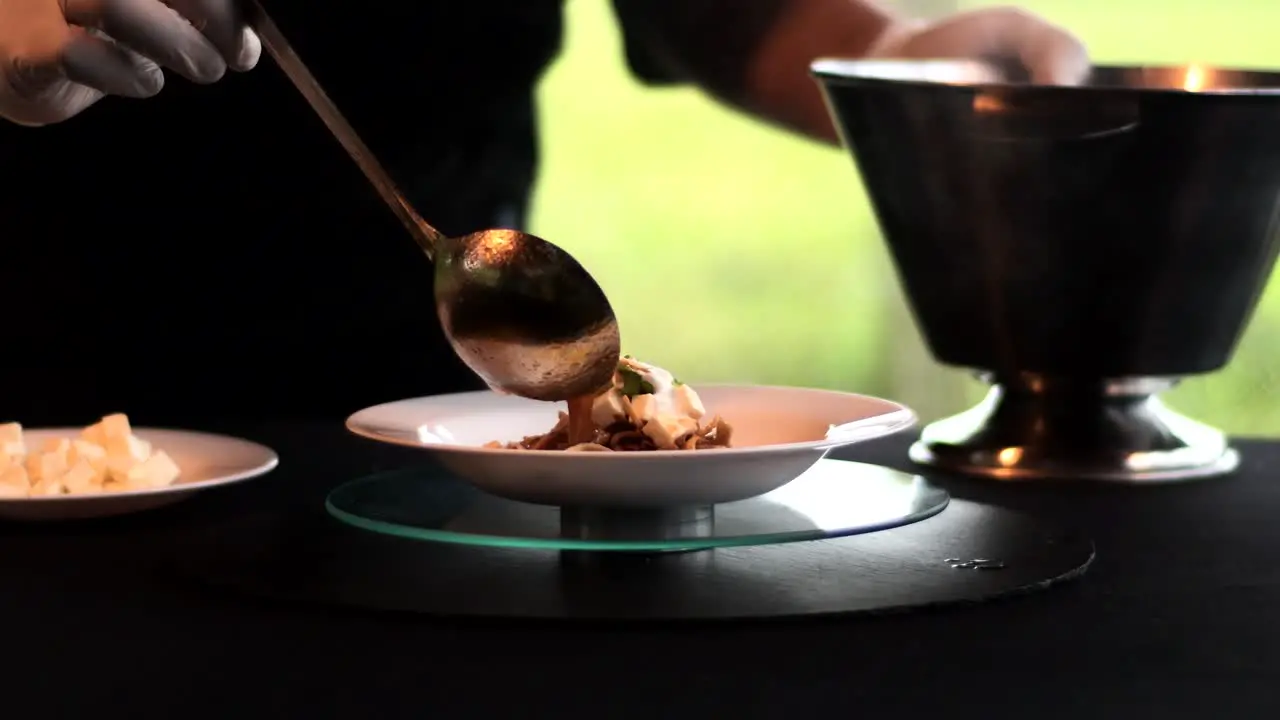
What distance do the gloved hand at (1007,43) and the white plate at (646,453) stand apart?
0.40m

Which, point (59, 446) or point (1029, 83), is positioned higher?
point (1029, 83)

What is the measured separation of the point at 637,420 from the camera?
0.77 m

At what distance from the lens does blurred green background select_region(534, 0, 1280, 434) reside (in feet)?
12.5

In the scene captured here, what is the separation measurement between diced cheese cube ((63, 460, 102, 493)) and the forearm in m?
0.75

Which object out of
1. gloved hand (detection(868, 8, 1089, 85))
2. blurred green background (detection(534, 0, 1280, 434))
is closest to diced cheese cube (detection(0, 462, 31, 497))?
gloved hand (detection(868, 8, 1089, 85))

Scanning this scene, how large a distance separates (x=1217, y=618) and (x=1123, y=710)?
0.45ft

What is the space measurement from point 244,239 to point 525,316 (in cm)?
63

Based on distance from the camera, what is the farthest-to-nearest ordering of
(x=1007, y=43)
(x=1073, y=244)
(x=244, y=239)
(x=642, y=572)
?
(x=244, y=239) < (x=1007, y=43) < (x=1073, y=244) < (x=642, y=572)

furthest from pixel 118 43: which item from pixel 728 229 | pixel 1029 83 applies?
pixel 728 229

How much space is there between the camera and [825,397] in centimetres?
86

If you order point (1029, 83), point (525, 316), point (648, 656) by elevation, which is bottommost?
point (648, 656)

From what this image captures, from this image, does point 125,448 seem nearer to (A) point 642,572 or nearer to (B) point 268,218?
(A) point 642,572

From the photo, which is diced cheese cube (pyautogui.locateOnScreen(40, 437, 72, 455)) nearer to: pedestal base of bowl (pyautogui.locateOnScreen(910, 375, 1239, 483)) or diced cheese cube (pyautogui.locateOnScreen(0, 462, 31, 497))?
diced cheese cube (pyautogui.locateOnScreen(0, 462, 31, 497))

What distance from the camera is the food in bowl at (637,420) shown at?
771mm
